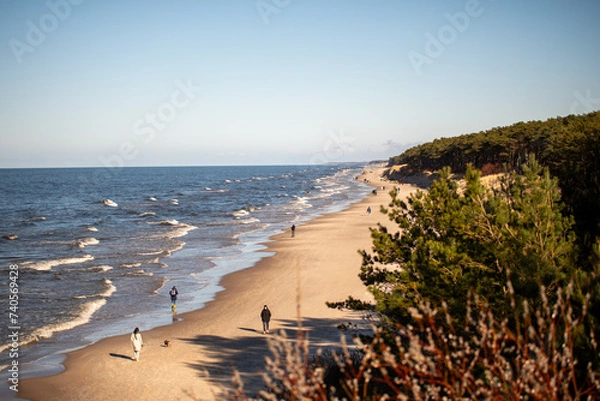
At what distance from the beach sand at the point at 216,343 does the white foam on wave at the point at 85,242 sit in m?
17.7

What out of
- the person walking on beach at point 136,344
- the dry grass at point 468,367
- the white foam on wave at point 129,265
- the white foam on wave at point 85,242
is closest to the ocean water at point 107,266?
the white foam on wave at point 85,242

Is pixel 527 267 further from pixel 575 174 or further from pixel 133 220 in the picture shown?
pixel 133 220

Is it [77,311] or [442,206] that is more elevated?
[442,206]

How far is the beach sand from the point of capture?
47.9 ft

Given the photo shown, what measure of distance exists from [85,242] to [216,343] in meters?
28.7

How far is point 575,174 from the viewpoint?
1084 centimetres

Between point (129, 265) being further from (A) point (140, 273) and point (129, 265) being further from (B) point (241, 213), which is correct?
(B) point (241, 213)

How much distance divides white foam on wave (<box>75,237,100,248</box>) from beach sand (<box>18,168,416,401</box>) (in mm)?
17670

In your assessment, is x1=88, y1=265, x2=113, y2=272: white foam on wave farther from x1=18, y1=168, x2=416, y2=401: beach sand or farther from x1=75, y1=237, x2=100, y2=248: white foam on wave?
x1=75, y1=237, x2=100, y2=248: white foam on wave

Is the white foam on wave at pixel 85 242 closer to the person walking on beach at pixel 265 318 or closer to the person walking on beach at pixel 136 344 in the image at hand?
the person walking on beach at pixel 136 344

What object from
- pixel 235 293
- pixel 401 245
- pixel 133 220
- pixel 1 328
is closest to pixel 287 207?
pixel 133 220

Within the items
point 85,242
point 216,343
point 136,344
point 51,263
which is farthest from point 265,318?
point 85,242

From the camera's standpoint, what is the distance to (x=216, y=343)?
1825cm

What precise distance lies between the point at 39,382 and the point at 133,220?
1816 inches
